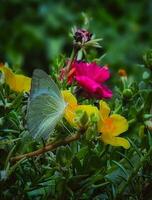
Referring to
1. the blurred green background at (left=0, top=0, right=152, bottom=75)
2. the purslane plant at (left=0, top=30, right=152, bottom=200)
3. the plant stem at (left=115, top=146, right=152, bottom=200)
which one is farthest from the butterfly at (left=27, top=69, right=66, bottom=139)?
the blurred green background at (left=0, top=0, right=152, bottom=75)

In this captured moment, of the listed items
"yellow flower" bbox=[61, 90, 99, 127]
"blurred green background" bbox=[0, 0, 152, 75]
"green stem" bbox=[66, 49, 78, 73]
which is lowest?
"yellow flower" bbox=[61, 90, 99, 127]

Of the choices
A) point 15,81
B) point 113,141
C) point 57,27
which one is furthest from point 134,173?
Result: point 57,27

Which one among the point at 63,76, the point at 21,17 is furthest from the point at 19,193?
the point at 21,17

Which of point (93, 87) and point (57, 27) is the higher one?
point (57, 27)

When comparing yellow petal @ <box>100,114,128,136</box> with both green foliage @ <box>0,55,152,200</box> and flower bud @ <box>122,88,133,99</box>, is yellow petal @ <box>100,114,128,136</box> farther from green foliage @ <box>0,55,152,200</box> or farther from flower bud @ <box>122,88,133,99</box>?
flower bud @ <box>122,88,133,99</box>

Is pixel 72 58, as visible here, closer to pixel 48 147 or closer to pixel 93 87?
pixel 93 87
